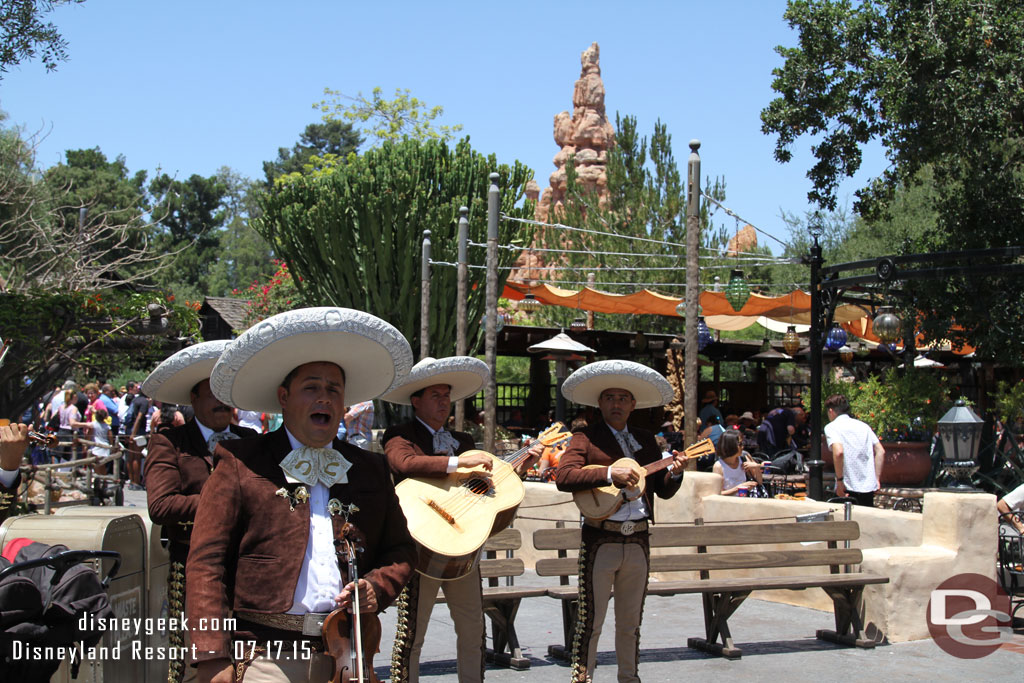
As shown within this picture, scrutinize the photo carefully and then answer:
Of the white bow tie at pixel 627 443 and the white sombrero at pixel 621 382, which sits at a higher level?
the white sombrero at pixel 621 382

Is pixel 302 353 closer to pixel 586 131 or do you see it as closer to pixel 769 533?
pixel 769 533

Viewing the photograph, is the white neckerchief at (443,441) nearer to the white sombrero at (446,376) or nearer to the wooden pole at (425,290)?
the white sombrero at (446,376)

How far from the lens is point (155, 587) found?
5.30 metres

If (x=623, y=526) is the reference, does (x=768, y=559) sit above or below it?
below

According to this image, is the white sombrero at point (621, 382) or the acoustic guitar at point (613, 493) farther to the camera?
the white sombrero at point (621, 382)

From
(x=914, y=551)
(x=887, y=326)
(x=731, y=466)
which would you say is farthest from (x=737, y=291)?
(x=914, y=551)

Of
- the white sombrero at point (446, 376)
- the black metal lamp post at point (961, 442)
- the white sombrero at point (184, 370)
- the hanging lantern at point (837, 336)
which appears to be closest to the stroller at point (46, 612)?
the white sombrero at point (184, 370)

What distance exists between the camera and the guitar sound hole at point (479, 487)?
5406mm

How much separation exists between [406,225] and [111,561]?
2024 cm

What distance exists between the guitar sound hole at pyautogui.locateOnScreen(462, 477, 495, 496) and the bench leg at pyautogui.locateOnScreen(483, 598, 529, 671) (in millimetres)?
1781

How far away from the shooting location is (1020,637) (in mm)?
7691

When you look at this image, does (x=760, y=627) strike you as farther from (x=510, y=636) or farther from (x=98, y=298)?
(x=98, y=298)

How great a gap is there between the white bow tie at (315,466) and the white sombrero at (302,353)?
266mm

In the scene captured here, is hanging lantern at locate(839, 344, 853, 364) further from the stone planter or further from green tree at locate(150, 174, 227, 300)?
green tree at locate(150, 174, 227, 300)
